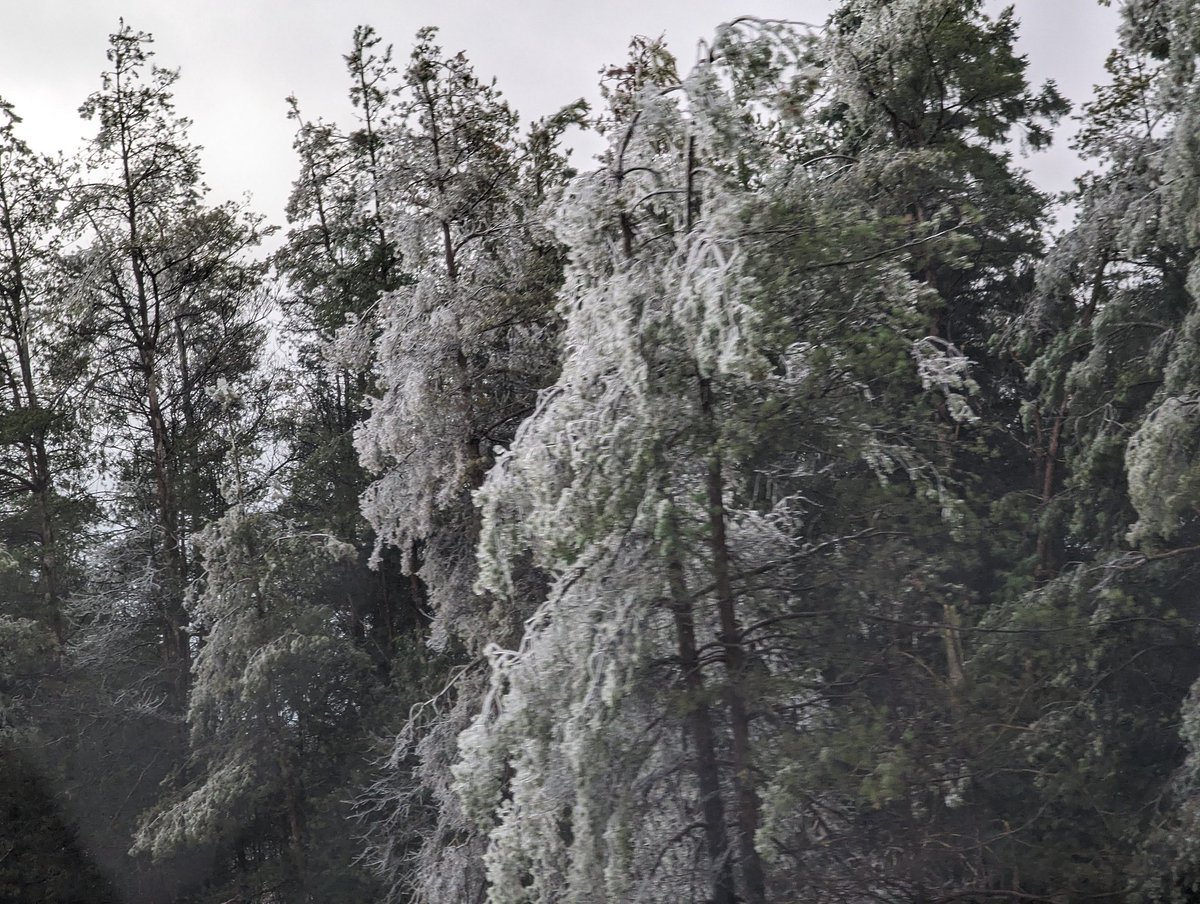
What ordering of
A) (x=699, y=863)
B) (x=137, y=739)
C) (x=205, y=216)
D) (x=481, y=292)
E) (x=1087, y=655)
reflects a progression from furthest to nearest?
1. (x=205, y=216)
2. (x=137, y=739)
3. (x=1087, y=655)
4. (x=481, y=292)
5. (x=699, y=863)

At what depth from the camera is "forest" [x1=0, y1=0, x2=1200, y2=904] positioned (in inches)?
263

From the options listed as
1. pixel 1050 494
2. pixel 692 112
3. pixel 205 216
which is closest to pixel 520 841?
pixel 692 112

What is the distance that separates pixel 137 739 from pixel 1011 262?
12443mm

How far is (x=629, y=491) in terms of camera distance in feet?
21.1

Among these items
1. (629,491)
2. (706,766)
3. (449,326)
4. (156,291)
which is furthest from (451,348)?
(156,291)

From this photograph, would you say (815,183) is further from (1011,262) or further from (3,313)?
(3,313)

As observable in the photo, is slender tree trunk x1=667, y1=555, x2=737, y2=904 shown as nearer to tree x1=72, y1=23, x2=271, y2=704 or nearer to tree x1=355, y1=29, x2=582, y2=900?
tree x1=355, y1=29, x2=582, y2=900

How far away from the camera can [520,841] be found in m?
6.62

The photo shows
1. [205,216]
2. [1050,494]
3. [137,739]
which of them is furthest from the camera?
[205,216]

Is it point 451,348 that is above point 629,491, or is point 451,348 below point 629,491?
above

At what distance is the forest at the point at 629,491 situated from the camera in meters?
6.68

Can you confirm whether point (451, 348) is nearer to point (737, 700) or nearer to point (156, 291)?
point (737, 700)

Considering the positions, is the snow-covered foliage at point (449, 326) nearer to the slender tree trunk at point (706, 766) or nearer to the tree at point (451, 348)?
the tree at point (451, 348)

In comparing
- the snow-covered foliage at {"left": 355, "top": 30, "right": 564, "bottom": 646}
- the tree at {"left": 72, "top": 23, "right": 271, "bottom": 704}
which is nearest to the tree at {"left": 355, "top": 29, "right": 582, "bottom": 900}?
the snow-covered foliage at {"left": 355, "top": 30, "right": 564, "bottom": 646}
